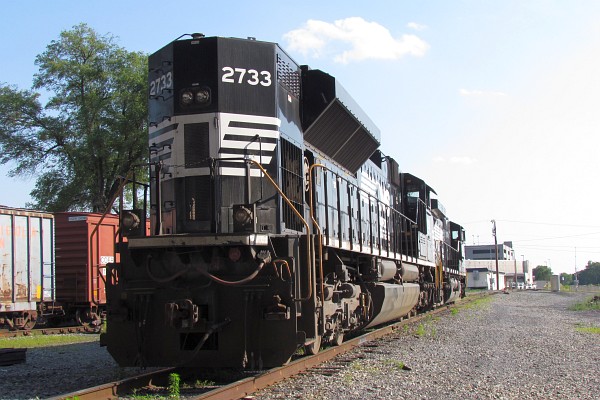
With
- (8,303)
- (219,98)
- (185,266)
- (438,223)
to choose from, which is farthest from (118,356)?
(438,223)

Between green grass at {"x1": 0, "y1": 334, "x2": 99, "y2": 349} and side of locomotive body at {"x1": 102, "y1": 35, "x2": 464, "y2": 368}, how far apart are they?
592 cm

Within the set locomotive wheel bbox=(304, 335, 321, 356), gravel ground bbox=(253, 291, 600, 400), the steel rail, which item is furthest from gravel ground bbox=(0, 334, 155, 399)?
gravel ground bbox=(253, 291, 600, 400)

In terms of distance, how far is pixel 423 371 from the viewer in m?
7.43

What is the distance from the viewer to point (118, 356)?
23.0ft

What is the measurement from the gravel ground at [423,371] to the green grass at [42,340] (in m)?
1.05

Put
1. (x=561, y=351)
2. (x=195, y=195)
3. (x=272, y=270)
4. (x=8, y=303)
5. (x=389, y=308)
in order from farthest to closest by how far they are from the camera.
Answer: (x=8, y=303) → (x=389, y=308) → (x=561, y=351) → (x=195, y=195) → (x=272, y=270)

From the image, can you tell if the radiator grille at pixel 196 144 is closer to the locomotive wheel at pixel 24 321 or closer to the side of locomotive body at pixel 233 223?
the side of locomotive body at pixel 233 223

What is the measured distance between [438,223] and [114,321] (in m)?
16.8

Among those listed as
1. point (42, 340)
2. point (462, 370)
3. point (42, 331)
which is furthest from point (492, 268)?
point (462, 370)

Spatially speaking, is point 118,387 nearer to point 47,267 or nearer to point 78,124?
point 47,267

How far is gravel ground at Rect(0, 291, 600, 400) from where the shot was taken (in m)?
6.20

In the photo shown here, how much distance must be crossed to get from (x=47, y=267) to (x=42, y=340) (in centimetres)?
323

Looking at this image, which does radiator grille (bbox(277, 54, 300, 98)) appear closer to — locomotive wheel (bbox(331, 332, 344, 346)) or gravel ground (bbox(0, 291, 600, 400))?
locomotive wheel (bbox(331, 332, 344, 346))

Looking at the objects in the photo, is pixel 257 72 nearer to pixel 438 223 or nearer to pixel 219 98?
pixel 219 98
